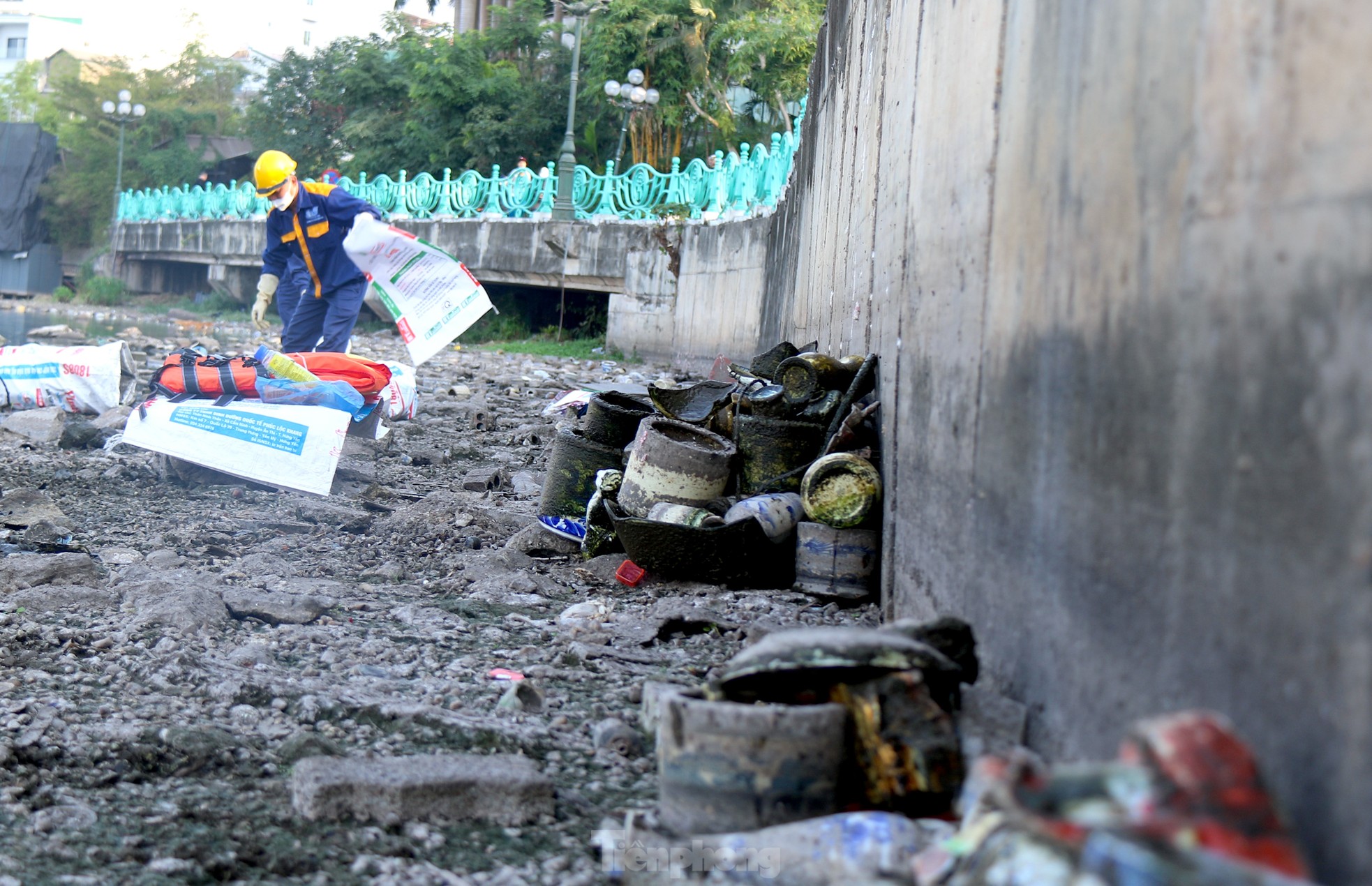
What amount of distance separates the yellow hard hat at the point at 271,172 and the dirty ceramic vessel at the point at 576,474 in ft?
11.7

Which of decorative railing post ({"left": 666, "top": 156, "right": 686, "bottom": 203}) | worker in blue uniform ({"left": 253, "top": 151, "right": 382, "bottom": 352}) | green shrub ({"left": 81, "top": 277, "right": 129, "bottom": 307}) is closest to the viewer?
worker in blue uniform ({"left": 253, "top": 151, "right": 382, "bottom": 352})

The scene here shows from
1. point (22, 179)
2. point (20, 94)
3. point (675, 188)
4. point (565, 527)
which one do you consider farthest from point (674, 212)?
point (20, 94)

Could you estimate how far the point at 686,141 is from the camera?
77.0 ft

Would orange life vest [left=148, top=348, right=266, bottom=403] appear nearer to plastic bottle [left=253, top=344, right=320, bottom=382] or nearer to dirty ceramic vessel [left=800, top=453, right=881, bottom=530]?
plastic bottle [left=253, top=344, right=320, bottom=382]

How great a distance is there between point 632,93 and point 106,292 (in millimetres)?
22259

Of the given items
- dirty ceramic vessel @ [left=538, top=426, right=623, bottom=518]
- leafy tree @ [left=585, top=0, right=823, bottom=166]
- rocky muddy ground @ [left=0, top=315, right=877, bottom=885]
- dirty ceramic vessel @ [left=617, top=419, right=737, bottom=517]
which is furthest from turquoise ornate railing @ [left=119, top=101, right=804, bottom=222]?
rocky muddy ground @ [left=0, top=315, right=877, bottom=885]

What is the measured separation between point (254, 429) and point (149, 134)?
4304 cm

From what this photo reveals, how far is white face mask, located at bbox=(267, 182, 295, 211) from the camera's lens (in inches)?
290

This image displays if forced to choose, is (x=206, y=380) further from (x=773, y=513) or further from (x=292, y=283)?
(x=773, y=513)

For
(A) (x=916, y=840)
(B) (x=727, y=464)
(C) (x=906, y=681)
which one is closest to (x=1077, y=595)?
(C) (x=906, y=681)

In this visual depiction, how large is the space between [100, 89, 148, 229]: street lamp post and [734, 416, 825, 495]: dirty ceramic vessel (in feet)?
119

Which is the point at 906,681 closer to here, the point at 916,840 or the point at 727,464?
the point at 916,840

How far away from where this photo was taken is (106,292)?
3466 centimetres

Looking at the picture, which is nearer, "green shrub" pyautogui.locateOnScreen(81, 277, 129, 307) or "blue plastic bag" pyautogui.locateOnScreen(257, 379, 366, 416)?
"blue plastic bag" pyautogui.locateOnScreen(257, 379, 366, 416)
